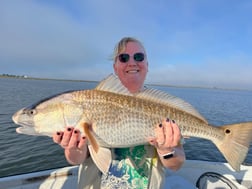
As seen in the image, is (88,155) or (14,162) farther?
(14,162)

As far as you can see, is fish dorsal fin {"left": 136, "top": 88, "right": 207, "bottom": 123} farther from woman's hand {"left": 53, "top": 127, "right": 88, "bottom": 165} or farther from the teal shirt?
woman's hand {"left": 53, "top": 127, "right": 88, "bottom": 165}

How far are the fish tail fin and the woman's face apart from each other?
47.6 inches

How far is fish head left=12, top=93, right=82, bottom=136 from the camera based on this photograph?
2.62 meters

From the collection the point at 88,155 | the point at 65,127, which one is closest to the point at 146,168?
the point at 88,155

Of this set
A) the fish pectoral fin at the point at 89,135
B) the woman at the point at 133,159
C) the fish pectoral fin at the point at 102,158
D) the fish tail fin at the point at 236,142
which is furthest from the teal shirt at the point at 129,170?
the fish tail fin at the point at 236,142

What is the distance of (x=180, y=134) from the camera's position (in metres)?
2.73

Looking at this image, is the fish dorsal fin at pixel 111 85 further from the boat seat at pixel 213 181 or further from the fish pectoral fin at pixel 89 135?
the boat seat at pixel 213 181

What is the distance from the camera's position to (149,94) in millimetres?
2883

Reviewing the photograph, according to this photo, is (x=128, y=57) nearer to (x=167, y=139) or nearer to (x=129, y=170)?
(x=167, y=139)

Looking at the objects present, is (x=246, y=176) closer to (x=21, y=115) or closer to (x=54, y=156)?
(x=21, y=115)

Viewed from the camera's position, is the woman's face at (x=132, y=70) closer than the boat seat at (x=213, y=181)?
Yes

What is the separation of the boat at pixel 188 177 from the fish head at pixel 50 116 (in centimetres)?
246

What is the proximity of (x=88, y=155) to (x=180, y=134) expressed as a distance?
112 cm

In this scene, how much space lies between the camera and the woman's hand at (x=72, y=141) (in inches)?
102
